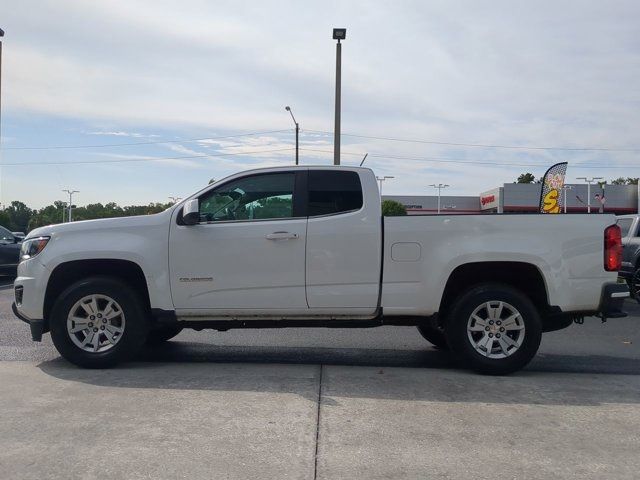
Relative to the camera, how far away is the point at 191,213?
645 centimetres

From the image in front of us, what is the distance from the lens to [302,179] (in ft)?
22.1

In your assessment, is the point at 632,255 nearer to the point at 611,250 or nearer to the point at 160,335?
the point at 611,250

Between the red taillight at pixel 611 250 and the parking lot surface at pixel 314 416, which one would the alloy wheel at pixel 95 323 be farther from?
the red taillight at pixel 611 250

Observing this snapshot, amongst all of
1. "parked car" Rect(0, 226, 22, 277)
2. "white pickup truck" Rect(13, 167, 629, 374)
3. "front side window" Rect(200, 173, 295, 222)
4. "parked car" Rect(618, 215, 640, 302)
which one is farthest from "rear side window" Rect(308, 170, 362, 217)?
"parked car" Rect(0, 226, 22, 277)

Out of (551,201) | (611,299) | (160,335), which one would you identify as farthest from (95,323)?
(551,201)

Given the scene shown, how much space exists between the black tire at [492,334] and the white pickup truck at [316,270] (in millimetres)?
11

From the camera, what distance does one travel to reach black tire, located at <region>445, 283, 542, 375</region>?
6348 millimetres

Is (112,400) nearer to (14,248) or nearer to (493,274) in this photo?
(493,274)

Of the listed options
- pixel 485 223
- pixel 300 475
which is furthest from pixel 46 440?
pixel 485 223

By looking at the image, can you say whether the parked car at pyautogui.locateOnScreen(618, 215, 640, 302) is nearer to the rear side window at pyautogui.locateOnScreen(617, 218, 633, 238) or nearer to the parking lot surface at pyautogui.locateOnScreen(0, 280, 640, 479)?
the rear side window at pyautogui.locateOnScreen(617, 218, 633, 238)

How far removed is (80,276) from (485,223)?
419 centimetres

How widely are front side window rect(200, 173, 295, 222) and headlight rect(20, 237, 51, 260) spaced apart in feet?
5.36

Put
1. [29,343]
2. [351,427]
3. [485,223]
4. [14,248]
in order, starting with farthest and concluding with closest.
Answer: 1. [14,248]
2. [29,343]
3. [485,223]
4. [351,427]

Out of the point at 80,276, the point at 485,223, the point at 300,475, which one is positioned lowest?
the point at 300,475
